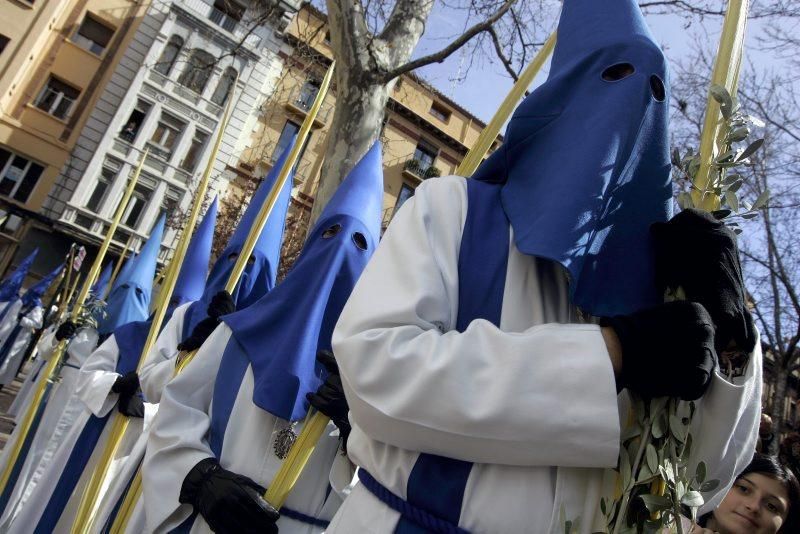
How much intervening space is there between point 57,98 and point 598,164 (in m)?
25.4

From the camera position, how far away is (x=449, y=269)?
1427 millimetres

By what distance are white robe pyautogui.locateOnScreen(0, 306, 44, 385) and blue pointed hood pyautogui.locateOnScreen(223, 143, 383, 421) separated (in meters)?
12.1

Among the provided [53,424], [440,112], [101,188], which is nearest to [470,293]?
[53,424]

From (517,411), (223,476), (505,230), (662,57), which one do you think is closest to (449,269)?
(505,230)

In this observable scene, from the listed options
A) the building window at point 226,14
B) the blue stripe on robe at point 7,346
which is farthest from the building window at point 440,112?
the blue stripe on robe at point 7,346

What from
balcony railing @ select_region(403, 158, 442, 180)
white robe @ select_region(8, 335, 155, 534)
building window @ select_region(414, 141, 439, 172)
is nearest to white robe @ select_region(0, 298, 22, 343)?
white robe @ select_region(8, 335, 155, 534)

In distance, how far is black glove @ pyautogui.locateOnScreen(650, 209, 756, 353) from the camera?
4.15 feet

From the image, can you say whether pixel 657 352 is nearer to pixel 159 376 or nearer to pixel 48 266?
pixel 159 376

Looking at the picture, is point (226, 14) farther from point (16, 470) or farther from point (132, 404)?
point (132, 404)

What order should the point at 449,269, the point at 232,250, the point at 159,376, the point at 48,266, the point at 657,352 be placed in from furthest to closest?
the point at 48,266
the point at 232,250
the point at 159,376
the point at 449,269
the point at 657,352

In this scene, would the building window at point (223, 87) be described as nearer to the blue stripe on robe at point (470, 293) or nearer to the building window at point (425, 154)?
the building window at point (425, 154)

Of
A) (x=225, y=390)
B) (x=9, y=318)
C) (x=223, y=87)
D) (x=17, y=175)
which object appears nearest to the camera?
(x=225, y=390)

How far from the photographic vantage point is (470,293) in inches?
56.8

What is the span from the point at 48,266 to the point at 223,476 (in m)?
22.4
